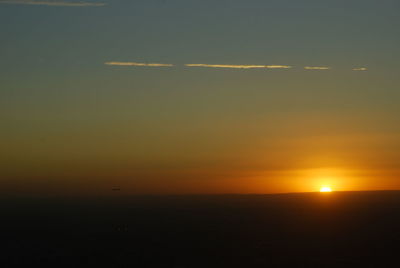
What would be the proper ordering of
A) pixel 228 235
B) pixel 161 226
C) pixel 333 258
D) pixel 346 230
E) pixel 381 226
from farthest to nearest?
1. pixel 161 226
2. pixel 381 226
3. pixel 346 230
4. pixel 228 235
5. pixel 333 258

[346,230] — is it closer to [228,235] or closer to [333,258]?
[228,235]

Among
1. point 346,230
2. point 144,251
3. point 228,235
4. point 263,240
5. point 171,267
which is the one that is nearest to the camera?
point 171,267

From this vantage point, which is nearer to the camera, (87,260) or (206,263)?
(206,263)

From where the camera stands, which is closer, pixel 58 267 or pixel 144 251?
pixel 58 267

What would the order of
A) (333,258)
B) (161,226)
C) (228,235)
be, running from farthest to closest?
1. (161,226)
2. (228,235)
3. (333,258)

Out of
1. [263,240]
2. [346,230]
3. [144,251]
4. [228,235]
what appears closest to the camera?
[144,251]

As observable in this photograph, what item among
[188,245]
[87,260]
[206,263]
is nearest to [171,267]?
[206,263]

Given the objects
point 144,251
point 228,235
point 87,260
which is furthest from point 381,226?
point 87,260

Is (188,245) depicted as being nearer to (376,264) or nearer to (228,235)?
(228,235)
